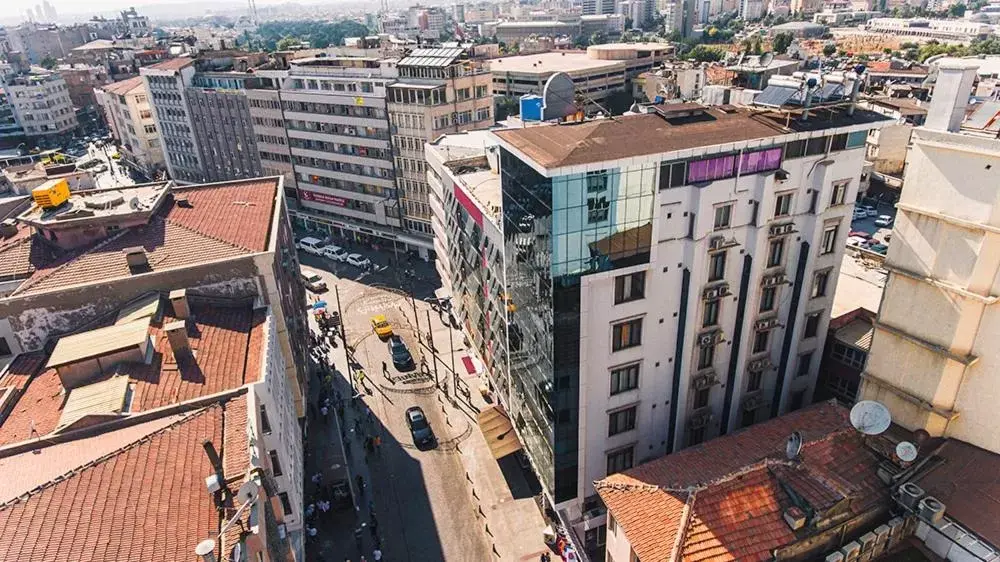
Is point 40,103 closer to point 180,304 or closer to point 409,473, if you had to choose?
point 180,304

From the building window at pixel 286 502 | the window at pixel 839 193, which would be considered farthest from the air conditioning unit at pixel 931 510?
the building window at pixel 286 502

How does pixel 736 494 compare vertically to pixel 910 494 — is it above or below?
below

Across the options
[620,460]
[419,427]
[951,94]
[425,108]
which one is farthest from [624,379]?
[425,108]

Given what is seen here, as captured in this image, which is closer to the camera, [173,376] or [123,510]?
[123,510]

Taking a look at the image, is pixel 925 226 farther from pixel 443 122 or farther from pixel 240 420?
pixel 443 122

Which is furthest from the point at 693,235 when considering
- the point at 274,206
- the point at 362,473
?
the point at 274,206

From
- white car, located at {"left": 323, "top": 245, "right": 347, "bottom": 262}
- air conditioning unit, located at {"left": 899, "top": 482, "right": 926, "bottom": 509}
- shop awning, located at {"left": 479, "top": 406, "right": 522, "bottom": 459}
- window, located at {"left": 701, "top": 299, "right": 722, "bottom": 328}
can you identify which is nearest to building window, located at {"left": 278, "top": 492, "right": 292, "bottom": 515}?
shop awning, located at {"left": 479, "top": 406, "right": 522, "bottom": 459}

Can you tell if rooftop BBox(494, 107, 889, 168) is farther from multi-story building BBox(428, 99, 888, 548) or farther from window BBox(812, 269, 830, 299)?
window BBox(812, 269, 830, 299)

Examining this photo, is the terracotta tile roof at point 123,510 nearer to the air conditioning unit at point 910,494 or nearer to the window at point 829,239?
the air conditioning unit at point 910,494
